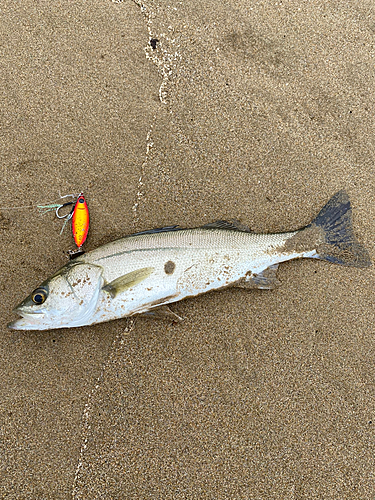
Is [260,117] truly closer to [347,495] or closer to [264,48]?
[264,48]

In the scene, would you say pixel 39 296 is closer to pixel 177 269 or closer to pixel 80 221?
pixel 80 221

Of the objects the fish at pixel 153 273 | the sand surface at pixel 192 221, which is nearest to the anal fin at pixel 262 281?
the fish at pixel 153 273

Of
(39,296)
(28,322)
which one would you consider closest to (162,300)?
(39,296)

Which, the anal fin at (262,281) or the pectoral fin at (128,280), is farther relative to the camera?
the anal fin at (262,281)

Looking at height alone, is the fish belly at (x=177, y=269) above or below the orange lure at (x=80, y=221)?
below

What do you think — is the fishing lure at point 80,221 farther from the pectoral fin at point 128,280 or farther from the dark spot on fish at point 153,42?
the dark spot on fish at point 153,42

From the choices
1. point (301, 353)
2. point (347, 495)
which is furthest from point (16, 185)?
point (347, 495)
